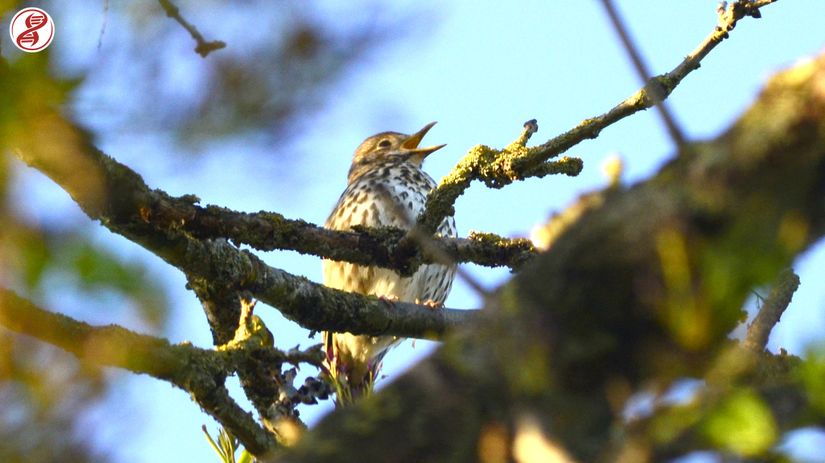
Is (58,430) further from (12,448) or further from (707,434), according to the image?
(707,434)

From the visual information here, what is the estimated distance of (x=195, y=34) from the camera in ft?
8.73

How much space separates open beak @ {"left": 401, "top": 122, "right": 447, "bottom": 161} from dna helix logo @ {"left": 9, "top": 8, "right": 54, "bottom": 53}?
723 cm

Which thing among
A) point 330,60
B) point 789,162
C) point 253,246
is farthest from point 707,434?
point 253,246

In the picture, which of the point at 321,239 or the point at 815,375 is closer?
the point at 815,375

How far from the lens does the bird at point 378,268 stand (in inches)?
289

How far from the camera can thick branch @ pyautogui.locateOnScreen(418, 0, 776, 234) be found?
15.0 ft

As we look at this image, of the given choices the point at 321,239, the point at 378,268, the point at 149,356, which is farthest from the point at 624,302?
the point at 378,268

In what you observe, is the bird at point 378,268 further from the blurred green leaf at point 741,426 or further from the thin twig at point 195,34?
the blurred green leaf at point 741,426

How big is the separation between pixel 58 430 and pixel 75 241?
338mm

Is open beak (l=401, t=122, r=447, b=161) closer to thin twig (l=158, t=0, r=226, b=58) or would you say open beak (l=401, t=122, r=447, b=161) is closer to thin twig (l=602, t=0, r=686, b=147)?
thin twig (l=158, t=0, r=226, b=58)

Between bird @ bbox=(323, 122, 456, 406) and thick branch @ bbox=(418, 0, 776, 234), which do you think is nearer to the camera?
thick branch @ bbox=(418, 0, 776, 234)

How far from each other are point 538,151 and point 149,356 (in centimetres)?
207

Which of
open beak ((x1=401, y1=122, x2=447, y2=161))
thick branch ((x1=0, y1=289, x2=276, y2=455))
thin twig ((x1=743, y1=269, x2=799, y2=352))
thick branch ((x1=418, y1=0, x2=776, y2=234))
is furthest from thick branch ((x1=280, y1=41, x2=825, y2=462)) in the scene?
open beak ((x1=401, y1=122, x2=447, y2=161))

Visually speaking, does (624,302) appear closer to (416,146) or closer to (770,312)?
(770,312)
